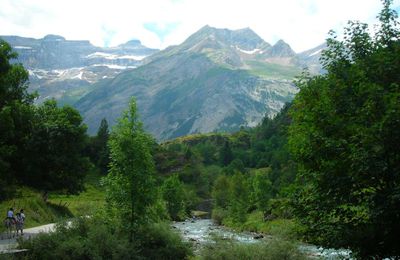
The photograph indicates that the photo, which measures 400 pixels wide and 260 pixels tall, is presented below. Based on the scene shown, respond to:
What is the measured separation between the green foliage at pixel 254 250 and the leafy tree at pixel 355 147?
10117 mm

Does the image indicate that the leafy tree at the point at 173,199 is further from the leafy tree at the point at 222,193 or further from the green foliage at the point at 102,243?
the green foliage at the point at 102,243

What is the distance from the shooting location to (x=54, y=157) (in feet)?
245

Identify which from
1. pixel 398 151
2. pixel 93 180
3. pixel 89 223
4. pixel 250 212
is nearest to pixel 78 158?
pixel 89 223

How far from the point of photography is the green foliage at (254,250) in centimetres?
3306

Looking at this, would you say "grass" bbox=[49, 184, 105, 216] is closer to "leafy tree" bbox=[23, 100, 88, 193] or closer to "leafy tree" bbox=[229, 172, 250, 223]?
"leafy tree" bbox=[23, 100, 88, 193]

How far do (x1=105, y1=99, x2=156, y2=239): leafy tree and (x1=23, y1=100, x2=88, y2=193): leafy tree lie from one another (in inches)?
1493

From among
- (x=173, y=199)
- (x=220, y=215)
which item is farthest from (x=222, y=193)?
(x=220, y=215)

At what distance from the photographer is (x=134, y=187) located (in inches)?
1538

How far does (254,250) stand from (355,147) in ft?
57.0

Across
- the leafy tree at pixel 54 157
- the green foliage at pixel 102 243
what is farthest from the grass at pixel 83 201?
the leafy tree at pixel 54 157

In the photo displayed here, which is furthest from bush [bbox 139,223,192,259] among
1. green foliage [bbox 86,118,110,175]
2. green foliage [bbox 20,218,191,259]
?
green foliage [bbox 86,118,110,175]

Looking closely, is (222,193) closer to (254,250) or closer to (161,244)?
(161,244)

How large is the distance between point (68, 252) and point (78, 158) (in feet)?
145

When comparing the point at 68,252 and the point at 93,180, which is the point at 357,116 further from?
the point at 93,180
